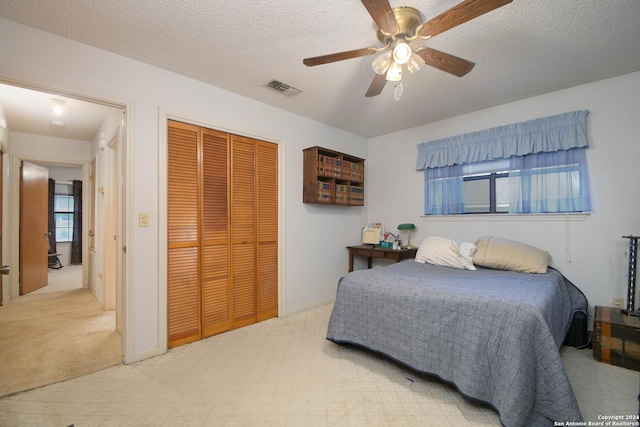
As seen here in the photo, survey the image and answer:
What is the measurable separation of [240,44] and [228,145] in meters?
1.00

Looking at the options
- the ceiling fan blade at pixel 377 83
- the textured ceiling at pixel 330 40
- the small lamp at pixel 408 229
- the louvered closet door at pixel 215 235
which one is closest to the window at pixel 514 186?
the small lamp at pixel 408 229

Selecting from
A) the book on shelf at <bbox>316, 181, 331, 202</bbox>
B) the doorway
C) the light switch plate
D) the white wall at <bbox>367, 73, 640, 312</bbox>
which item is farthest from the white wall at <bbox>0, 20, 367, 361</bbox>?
the white wall at <bbox>367, 73, 640, 312</bbox>

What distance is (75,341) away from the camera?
101 inches

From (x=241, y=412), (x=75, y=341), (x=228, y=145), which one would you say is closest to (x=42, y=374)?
(x=75, y=341)

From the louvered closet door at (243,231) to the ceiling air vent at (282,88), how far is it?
61 cm

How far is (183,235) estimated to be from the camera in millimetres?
2496

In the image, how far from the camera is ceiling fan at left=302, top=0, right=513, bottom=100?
54.2 inches

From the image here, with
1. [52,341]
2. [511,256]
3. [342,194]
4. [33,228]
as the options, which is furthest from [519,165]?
[33,228]

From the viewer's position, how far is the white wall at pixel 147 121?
185cm

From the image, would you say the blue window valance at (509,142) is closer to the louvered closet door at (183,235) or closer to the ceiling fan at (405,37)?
the ceiling fan at (405,37)

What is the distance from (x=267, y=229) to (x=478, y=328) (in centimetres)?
221

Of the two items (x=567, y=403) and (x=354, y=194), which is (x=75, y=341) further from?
(x=567, y=403)

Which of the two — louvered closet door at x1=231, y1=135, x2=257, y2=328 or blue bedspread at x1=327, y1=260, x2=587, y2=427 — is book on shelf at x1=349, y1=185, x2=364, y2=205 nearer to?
louvered closet door at x1=231, y1=135, x2=257, y2=328

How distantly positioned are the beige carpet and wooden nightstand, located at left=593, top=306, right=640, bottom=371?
12.5 feet
